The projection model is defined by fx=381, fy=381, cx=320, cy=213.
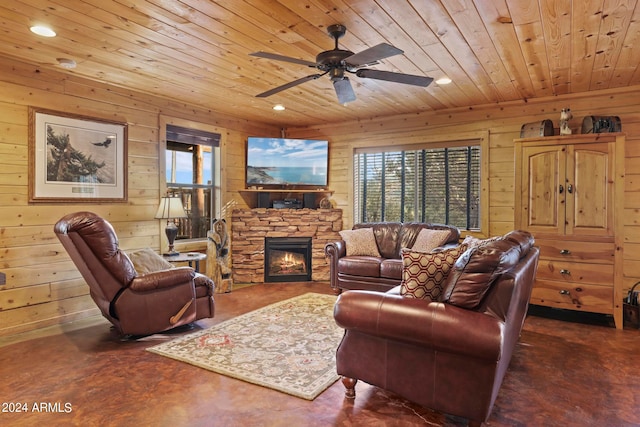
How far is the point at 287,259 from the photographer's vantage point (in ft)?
19.2

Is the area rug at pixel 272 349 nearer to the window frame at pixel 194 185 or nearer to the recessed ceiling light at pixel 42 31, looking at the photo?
the window frame at pixel 194 185

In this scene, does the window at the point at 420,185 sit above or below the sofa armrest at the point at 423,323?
above

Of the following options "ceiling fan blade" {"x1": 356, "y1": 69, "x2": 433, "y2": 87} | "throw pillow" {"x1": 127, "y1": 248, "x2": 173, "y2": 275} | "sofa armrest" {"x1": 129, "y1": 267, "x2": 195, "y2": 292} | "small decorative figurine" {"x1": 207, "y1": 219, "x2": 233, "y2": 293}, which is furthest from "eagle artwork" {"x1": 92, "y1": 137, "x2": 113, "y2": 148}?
"ceiling fan blade" {"x1": 356, "y1": 69, "x2": 433, "y2": 87}

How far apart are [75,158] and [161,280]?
5.70 ft

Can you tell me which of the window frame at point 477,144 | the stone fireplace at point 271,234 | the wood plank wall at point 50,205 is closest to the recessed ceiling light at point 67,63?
the wood plank wall at point 50,205

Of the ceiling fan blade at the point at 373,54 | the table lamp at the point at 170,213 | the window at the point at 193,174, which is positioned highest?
the ceiling fan blade at the point at 373,54

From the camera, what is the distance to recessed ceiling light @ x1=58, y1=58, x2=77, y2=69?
3447mm

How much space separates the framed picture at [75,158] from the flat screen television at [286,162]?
1.99 meters

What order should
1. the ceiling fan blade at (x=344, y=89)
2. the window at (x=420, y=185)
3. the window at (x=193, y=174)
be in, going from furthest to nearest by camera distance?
the window at (x=420, y=185) < the window at (x=193, y=174) < the ceiling fan blade at (x=344, y=89)

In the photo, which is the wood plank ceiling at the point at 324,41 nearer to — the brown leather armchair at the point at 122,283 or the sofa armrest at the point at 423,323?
the brown leather armchair at the point at 122,283

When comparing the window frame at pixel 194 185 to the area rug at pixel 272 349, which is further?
the window frame at pixel 194 185

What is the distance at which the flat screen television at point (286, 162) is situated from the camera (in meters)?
5.91

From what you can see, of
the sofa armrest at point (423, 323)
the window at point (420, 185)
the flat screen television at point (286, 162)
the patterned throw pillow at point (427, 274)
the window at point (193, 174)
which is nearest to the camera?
the sofa armrest at point (423, 323)

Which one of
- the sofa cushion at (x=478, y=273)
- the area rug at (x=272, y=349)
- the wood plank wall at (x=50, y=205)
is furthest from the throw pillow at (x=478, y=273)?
the wood plank wall at (x=50, y=205)
